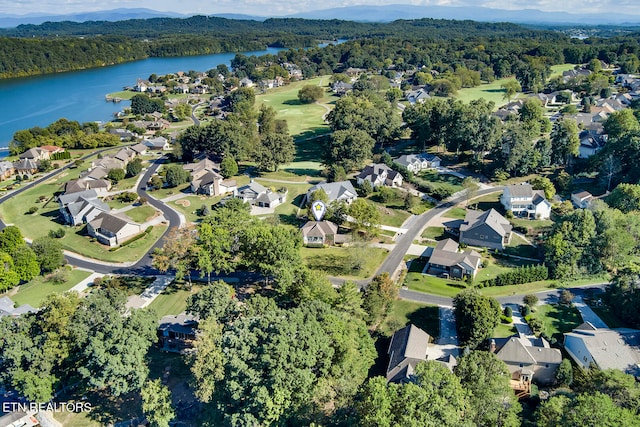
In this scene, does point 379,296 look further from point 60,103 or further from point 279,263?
point 60,103

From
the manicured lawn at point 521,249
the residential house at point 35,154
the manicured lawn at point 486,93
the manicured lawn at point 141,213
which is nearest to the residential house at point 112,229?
the manicured lawn at point 141,213

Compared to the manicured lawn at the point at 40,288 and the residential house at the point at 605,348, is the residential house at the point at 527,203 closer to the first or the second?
the residential house at the point at 605,348

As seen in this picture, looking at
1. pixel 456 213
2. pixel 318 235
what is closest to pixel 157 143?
pixel 318 235

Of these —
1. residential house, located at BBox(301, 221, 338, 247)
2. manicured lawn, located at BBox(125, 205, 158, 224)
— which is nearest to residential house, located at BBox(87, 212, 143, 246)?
manicured lawn, located at BBox(125, 205, 158, 224)

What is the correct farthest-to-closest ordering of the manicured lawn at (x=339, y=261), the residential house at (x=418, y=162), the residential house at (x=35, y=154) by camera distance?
1. the residential house at (x=35, y=154)
2. the residential house at (x=418, y=162)
3. the manicured lawn at (x=339, y=261)

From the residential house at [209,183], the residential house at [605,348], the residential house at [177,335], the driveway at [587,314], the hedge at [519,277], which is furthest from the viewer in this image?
the residential house at [209,183]

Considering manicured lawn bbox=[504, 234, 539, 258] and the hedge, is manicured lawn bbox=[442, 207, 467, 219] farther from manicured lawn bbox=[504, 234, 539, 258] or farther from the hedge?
the hedge

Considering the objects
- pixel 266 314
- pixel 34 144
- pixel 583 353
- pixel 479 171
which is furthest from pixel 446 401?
pixel 34 144
